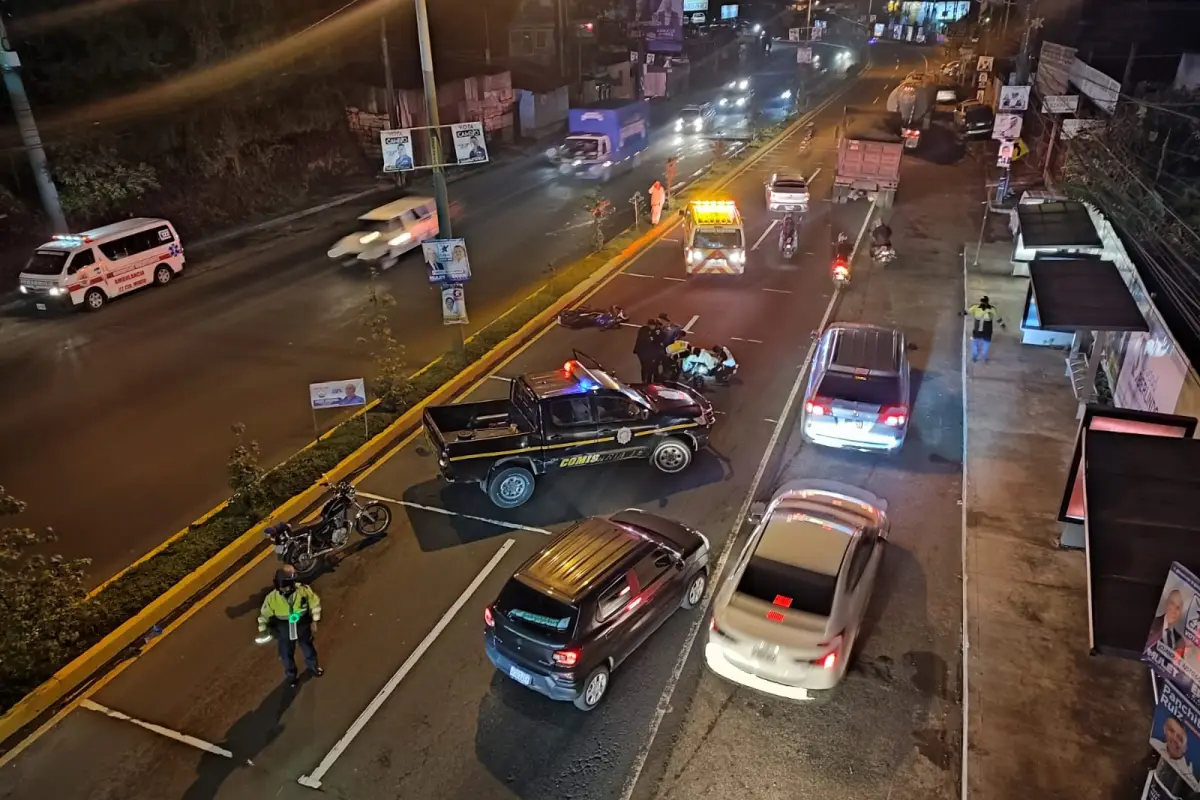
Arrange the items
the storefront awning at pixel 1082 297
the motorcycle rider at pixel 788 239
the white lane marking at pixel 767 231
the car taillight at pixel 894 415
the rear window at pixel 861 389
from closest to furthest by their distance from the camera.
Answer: the storefront awning at pixel 1082 297 < the car taillight at pixel 894 415 < the rear window at pixel 861 389 < the motorcycle rider at pixel 788 239 < the white lane marking at pixel 767 231

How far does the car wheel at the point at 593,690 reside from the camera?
847 centimetres

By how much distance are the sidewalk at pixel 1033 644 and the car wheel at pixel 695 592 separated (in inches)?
131

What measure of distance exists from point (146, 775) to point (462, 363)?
1003cm

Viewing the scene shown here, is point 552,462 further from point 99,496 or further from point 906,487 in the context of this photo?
point 99,496

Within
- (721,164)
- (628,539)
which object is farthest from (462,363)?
(721,164)

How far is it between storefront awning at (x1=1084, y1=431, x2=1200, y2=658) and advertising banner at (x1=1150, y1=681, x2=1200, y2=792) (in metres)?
0.76

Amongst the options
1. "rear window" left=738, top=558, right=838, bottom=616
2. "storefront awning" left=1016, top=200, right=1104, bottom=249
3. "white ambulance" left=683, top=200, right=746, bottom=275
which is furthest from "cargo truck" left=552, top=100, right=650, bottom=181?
"rear window" left=738, top=558, right=838, bottom=616

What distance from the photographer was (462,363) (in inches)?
660

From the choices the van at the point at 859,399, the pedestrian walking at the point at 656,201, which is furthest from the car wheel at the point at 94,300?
the van at the point at 859,399

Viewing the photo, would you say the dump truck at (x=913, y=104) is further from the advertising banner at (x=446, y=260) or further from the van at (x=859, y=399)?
the advertising banner at (x=446, y=260)

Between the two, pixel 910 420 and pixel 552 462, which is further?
pixel 910 420

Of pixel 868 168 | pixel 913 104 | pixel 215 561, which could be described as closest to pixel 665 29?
pixel 913 104

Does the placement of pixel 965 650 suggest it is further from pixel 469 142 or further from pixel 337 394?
pixel 469 142

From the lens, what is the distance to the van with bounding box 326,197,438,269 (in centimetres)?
2412
